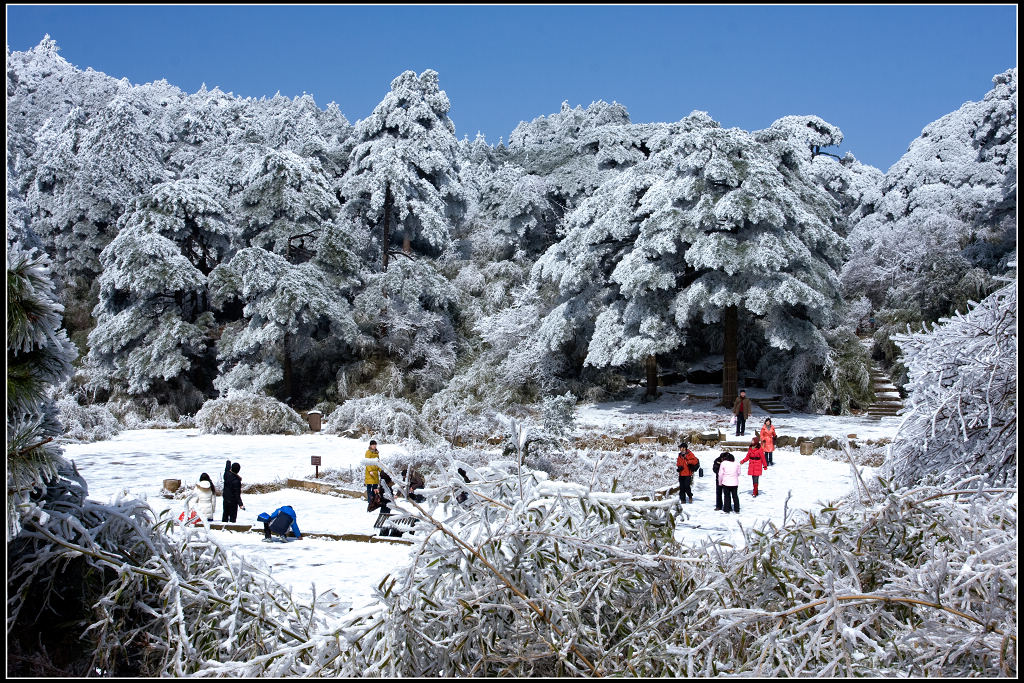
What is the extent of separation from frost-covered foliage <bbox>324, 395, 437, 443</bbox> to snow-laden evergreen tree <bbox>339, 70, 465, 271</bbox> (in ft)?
31.3

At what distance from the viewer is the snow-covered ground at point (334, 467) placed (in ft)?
30.7

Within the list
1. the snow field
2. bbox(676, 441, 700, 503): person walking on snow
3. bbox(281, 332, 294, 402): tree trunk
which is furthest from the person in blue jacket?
bbox(281, 332, 294, 402): tree trunk

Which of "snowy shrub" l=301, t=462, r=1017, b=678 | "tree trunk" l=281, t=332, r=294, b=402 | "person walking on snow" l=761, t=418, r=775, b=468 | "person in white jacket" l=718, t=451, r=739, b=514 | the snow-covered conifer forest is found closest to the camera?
"snowy shrub" l=301, t=462, r=1017, b=678

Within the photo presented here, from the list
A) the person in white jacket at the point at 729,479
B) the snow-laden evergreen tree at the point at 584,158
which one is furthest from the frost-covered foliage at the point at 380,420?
the snow-laden evergreen tree at the point at 584,158

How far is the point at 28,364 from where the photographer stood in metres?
5.29

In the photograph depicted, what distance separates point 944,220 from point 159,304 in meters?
29.1

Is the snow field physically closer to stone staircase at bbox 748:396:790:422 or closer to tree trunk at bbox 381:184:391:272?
stone staircase at bbox 748:396:790:422

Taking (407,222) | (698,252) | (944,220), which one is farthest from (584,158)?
(944,220)

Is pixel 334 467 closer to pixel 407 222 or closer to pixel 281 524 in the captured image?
pixel 281 524

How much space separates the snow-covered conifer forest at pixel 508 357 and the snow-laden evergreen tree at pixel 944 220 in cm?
18

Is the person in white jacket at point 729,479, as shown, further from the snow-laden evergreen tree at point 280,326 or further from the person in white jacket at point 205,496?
the snow-laden evergreen tree at point 280,326

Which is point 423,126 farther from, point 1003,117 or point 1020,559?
point 1020,559

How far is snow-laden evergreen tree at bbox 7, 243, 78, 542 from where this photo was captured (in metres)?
5.05

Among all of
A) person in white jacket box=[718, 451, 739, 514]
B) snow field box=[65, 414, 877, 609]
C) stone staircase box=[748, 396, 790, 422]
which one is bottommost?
snow field box=[65, 414, 877, 609]
